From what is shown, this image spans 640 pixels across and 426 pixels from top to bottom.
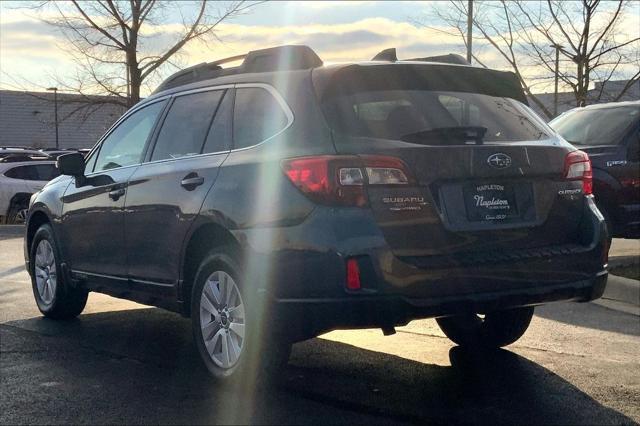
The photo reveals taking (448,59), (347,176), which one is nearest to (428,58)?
(448,59)

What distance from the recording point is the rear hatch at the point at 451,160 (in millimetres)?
4492

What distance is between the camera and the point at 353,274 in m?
4.36

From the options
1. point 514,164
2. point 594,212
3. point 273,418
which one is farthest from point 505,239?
point 273,418

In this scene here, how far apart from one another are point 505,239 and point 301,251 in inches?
42.2

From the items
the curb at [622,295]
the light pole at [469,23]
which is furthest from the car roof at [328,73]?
the light pole at [469,23]

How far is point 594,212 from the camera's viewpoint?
5117mm

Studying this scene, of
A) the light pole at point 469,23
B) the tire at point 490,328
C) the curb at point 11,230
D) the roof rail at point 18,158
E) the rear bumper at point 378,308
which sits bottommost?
the curb at point 11,230

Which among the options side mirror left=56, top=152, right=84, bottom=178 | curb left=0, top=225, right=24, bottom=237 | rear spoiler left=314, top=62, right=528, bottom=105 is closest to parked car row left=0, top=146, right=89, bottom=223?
curb left=0, top=225, right=24, bottom=237

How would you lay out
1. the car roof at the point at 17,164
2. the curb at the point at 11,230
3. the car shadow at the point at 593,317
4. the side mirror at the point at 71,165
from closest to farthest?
the side mirror at the point at 71,165, the car shadow at the point at 593,317, the curb at the point at 11,230, the car roof at the point at 17,164

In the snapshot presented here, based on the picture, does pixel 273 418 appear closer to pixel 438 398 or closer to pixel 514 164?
pixel 438 398

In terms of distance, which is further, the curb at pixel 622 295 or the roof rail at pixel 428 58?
the curb at pixel 622 295

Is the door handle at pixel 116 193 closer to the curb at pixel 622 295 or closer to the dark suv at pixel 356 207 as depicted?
the dark suv at pixel 356 207

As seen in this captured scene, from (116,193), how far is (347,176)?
2430 millimetres

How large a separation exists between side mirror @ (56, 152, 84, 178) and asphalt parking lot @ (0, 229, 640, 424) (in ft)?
3.96
